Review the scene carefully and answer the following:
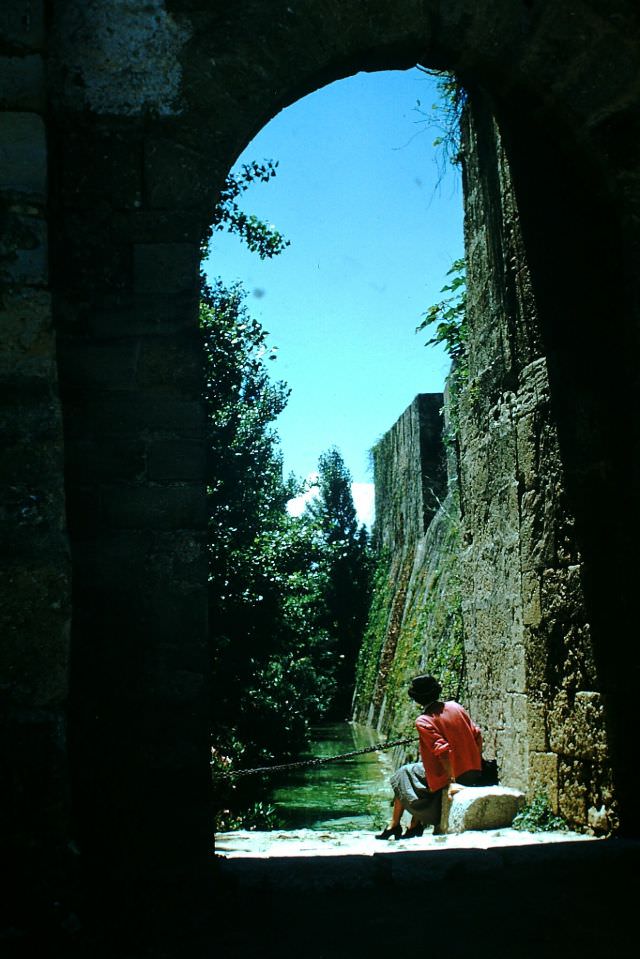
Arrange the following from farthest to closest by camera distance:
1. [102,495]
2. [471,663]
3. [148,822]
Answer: [471,663]
[102,495]
[148,822]

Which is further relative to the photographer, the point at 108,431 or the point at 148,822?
the point at 108,431

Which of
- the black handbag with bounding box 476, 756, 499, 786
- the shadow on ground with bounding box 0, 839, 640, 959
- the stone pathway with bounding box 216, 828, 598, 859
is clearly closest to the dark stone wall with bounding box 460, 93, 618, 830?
the black handbag with bounding box 476, 756, 499, 786

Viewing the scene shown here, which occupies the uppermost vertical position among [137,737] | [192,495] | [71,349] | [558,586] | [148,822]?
Answer: [71,349]

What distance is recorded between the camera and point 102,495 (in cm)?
311

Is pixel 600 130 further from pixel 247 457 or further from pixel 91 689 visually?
pixel 247 457

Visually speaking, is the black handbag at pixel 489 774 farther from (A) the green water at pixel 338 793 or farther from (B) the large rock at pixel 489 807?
(A) the green water at pixel 338 793

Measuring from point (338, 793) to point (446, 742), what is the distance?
618 centimetres

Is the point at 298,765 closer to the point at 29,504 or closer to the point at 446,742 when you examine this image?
the point at 446,742

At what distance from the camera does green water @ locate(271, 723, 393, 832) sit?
9.05 meters

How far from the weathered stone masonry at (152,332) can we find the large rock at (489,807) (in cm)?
98

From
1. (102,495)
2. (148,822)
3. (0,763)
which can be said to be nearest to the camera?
(0,763)

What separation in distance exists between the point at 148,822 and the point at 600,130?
289 cm

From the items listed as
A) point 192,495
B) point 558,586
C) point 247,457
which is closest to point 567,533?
point 558,586

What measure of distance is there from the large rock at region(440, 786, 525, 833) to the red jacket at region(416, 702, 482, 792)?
1.36ft
